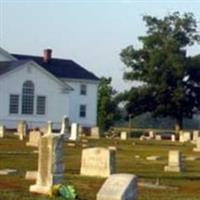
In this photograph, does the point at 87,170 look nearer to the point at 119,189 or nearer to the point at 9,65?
the point at 119,189

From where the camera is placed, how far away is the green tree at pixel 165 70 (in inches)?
3509

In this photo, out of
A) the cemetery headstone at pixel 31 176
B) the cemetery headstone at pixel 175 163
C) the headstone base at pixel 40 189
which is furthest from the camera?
the cemetery headstone at pixel 175 163

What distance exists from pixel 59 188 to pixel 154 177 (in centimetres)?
849

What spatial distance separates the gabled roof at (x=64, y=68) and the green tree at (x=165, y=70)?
4.26 metres

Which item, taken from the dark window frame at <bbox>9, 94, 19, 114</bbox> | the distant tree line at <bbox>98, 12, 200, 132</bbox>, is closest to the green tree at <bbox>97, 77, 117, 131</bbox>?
the distant tree line at <bbox>98, 12, 200, 132</bbox>

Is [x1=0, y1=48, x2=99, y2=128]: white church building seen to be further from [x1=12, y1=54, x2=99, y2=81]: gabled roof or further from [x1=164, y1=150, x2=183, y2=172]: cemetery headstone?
[x1=164, y1=150, x2=183, y2=172]: cemetery headstone

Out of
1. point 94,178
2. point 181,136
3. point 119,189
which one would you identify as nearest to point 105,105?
point 181,136

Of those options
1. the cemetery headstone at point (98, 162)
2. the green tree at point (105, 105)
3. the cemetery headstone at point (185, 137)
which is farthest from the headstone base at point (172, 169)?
the green tree at point (105, 105)

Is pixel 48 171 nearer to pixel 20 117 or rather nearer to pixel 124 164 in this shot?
pixel 124 164

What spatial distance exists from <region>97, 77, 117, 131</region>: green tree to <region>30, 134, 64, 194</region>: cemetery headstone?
66.1 m

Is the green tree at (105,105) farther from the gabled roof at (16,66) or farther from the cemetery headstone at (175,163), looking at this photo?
the cemetery headstone at (175,163)

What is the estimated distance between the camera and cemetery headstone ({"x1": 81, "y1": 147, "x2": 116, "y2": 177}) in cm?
2703

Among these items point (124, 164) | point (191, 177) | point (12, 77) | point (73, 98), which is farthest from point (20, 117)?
point (191, 177)

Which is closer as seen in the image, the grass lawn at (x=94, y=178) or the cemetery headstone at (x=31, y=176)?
the grass lawn at (x=94, y=178)
